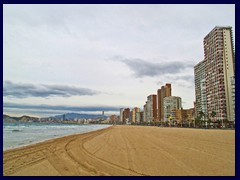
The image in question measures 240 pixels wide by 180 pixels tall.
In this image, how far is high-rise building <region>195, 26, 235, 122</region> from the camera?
95750 millimetres

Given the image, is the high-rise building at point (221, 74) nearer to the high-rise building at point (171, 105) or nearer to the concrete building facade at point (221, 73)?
the concrete building facade at point (221, 73)

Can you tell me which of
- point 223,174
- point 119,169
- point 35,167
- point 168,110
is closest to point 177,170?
point 223,174

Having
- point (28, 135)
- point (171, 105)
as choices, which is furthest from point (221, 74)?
point (28, 135)

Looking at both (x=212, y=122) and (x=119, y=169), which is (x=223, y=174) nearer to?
(x=119, y=169)

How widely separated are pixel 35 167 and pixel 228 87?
339 feet

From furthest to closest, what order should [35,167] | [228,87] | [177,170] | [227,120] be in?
1. [228,87]
2. [227,120]
3. [35,167]
4. [177,170]

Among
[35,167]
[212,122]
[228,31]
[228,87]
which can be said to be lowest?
[212,122]

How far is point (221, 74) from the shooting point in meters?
99.6

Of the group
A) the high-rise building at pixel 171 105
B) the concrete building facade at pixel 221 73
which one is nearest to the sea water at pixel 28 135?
the concrete building facade at pixel 221 73

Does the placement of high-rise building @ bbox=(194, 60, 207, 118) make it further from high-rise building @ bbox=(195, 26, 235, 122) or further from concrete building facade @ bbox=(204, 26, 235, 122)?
high-rise building @ bbox=(195, 26, 235, 122)

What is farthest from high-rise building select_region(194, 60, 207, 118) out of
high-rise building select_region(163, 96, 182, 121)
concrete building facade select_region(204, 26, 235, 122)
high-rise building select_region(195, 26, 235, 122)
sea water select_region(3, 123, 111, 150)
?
sea water select_region(3, 123, 111, 150)

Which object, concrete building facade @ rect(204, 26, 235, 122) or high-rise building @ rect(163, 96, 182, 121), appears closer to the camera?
concrete building facade @ rect(204, 26, 235, 122)

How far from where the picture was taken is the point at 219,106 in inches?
3853
